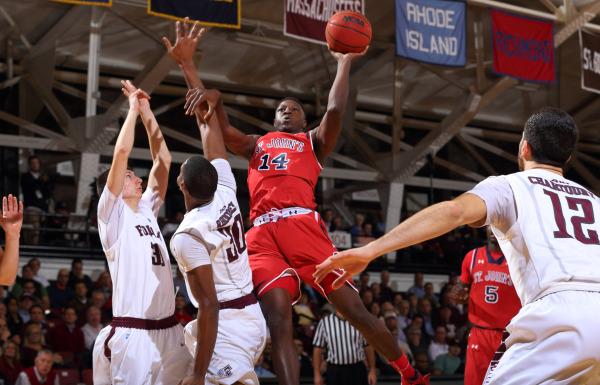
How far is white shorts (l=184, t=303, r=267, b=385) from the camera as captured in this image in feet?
15.5

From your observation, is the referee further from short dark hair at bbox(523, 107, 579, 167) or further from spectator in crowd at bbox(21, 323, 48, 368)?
short dark hair at bbox(523, 107, 579, 167)

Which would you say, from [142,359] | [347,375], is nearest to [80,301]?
[347,375]

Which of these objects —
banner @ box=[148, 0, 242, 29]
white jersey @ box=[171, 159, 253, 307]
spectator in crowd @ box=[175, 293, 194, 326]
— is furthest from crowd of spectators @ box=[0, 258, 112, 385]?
white jersey @ box=[171, 159, 253, 307]

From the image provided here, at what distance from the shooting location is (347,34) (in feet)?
19.4

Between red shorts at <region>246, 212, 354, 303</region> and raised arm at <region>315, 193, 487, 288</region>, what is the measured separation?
7.83ft

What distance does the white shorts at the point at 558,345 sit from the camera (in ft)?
10.8

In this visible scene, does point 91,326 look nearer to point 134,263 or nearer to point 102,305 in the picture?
point 102,305

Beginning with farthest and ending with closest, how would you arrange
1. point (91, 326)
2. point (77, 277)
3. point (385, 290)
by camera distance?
1. point (385, 290)
2. point (77, 277)
3. point (91, 326)

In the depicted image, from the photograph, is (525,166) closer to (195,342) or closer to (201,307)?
(201,307)

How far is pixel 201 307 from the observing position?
14.8 ft

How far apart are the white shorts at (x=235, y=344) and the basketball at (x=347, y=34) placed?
1.94 metres

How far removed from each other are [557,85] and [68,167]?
11.6 m

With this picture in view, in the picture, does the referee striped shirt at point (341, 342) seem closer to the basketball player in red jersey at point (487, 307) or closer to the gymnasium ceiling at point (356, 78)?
the basketball player in red jersey at point (487, 307)

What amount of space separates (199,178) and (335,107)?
4.95 ft
